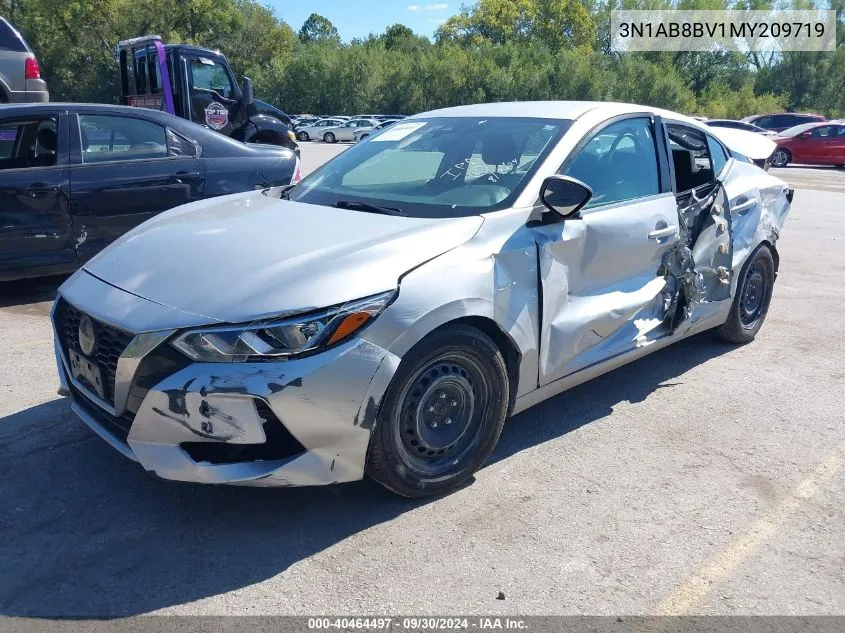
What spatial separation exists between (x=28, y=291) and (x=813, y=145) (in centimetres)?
2527

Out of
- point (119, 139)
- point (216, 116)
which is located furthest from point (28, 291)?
point (216, 116)

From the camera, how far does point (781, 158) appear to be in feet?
83.5

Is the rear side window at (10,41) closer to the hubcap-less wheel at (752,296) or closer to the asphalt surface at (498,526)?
the asphalt surface at (498,526)

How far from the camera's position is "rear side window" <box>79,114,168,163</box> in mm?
6203

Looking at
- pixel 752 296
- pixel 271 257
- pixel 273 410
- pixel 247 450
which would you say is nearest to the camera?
pixel 273 410

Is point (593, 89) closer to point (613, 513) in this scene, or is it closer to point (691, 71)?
point (691, 71)

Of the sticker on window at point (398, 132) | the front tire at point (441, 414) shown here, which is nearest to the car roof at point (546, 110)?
the sticker on window at point (398, 132)

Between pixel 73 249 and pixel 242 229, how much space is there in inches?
125

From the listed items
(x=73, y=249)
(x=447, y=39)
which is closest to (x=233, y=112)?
(x=73, y=249)

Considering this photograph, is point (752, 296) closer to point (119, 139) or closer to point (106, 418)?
point (106, 418)

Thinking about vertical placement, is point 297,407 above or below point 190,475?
above

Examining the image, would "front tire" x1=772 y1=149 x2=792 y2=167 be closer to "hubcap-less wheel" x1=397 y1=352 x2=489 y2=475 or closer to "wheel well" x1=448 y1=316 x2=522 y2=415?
"wheel well" x1=448 y1=316 x2=522 y2=415

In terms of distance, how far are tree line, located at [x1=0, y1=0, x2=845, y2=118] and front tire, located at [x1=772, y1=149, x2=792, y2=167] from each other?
81.4ft

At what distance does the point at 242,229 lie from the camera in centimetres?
355
